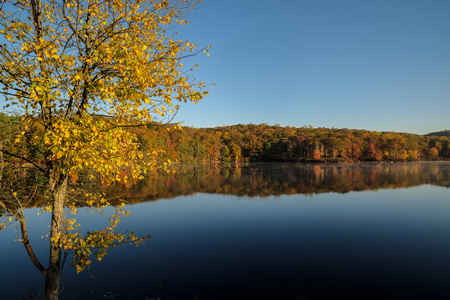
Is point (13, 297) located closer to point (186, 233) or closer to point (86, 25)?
point (186, 233)

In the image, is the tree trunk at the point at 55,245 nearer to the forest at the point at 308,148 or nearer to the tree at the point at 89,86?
the tree at the point at 89,86

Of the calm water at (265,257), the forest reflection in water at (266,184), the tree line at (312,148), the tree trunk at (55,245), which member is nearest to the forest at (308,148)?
the tree line at (312,148)

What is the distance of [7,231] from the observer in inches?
617

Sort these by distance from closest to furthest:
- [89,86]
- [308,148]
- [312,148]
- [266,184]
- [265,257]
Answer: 1. [89,86]
2. [265,257]
3. [266,184]
4. [312,148]
5. [308,148]

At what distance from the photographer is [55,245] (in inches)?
206

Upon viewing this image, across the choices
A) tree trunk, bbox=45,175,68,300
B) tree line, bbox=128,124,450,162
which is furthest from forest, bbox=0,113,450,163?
tree trunk, bbox=45,175,68,300

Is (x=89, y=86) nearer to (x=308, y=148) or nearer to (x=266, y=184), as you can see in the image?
(x=266, y=184)

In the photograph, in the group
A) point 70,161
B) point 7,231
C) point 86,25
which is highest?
point 86,25

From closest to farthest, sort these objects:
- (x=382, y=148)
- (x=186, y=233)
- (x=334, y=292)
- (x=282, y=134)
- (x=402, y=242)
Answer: (x=334, y=292)
(x=402, y=242)
(x=186, y=233)
(x=382, y=148)
(x=282, y=134)

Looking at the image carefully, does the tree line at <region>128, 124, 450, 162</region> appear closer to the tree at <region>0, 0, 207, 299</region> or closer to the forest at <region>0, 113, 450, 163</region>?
the forest at <region>0, 113, 450, 163</region>

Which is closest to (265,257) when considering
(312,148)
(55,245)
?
(55,245)

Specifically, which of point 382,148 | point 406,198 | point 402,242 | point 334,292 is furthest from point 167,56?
point 382,148

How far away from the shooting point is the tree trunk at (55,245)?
5.17 m

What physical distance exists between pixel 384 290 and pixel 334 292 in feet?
5.33
